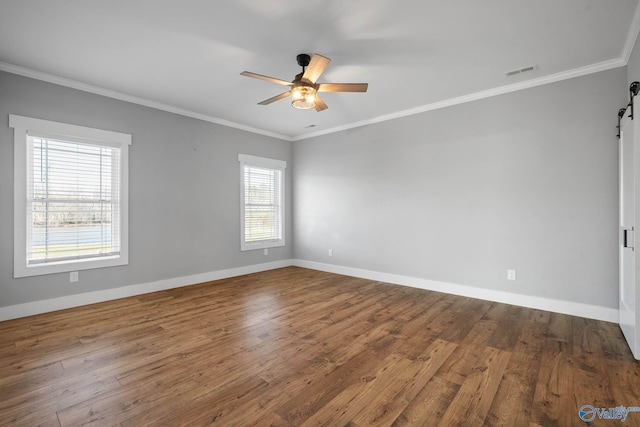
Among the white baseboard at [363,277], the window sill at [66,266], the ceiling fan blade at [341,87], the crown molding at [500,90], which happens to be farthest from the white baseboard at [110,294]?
the ceiling fan blade at [341,87]

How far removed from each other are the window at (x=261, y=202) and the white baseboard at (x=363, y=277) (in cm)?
61

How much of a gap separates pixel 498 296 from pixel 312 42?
383 centimetres

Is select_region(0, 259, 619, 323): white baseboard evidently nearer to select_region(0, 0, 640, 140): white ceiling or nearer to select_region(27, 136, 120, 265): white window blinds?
select_region(27, 136, 120, 265): white window blinds

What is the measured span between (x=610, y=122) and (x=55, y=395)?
18.2 feet

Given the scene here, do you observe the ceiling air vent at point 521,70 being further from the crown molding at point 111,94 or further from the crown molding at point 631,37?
the crown molding at point 111,94

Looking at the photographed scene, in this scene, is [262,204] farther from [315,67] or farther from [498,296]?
[498,296]

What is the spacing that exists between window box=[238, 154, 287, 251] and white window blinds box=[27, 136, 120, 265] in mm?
2079

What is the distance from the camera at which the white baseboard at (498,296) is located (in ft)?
10.7

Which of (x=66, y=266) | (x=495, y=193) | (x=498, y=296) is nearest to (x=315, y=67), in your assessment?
(x=495, y=193)

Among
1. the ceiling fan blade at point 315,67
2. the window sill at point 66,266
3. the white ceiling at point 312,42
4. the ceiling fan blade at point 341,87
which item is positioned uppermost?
the white ceiling at point 312,42

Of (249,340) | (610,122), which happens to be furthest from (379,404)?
(610,122)

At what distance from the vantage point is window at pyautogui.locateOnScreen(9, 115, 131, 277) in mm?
3361

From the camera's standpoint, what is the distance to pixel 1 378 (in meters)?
2.11

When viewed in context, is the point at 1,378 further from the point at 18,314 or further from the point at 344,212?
the point at 344,212
